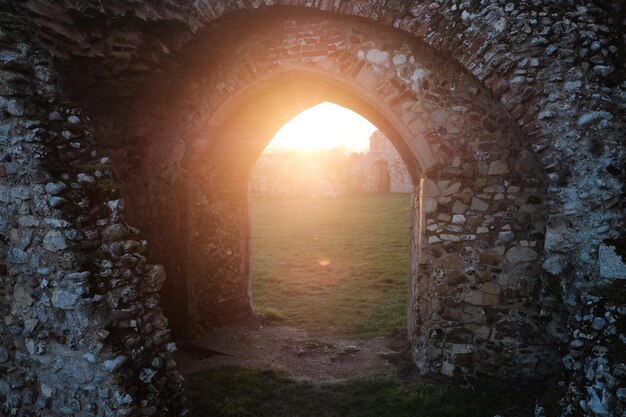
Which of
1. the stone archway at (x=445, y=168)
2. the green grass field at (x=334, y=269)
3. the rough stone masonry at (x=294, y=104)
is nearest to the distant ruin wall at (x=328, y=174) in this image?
the green grass field at (x=334, y=269)

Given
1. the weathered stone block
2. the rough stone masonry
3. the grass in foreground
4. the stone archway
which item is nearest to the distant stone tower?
the rough stone masonry

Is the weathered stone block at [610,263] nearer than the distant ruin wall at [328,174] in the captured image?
Yes

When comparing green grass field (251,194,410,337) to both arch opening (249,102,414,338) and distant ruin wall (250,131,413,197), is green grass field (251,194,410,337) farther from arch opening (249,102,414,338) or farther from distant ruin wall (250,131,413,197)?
distant ruin wall (250,131,413,197)

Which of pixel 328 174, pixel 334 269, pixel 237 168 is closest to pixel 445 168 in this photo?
pixel 237 168

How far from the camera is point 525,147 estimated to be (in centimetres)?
459

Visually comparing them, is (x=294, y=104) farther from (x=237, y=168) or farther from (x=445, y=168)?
(x=445, y=168)

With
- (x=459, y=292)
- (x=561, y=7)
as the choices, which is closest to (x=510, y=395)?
(x=459, y=292)

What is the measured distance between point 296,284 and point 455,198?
5.07 metres

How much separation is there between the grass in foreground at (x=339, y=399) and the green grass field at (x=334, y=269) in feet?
5.97

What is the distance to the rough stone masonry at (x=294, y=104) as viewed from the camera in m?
3.22

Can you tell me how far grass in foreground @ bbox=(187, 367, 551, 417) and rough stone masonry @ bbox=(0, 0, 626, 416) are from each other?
368 mm

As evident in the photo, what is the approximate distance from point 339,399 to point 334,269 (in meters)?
5.27

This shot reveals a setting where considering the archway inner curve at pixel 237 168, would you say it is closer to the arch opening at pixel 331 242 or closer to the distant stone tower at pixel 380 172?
the arch opening at pixel 331 242

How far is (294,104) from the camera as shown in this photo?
6547mm
